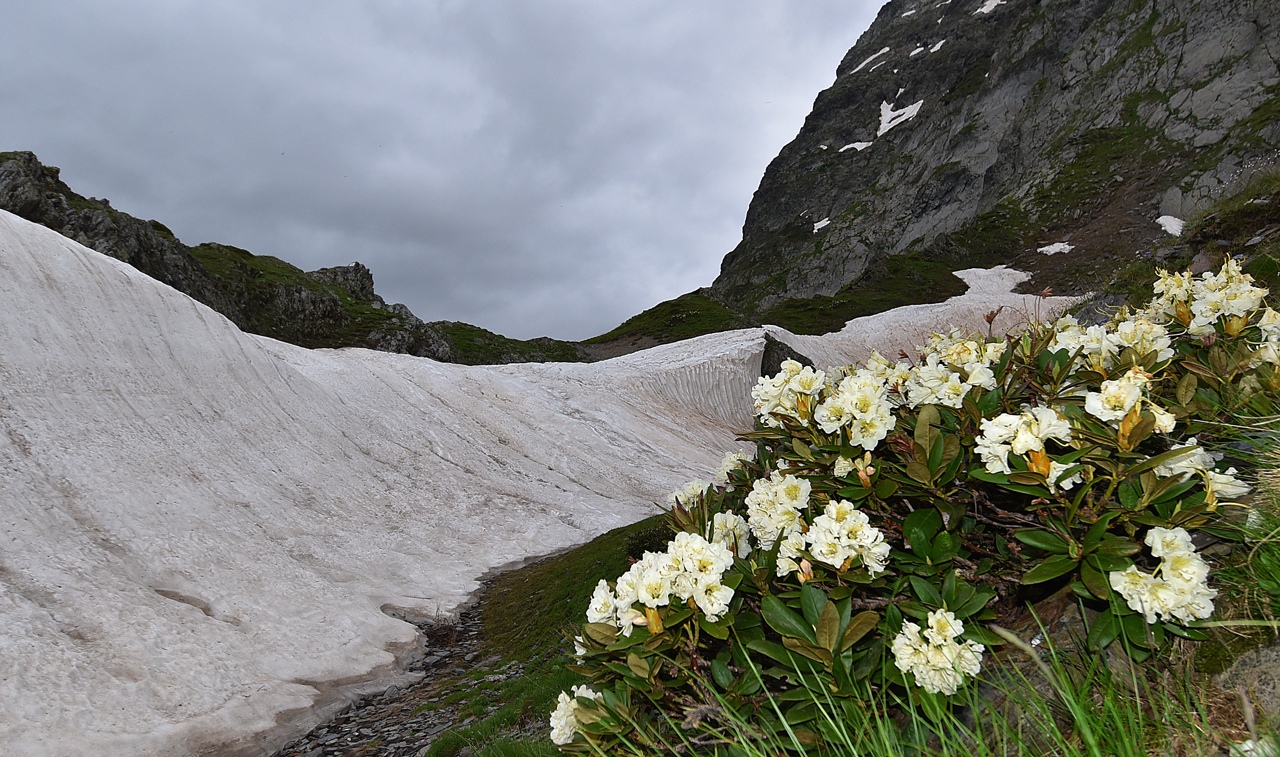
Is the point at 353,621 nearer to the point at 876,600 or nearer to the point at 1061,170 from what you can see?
the point at 876,600

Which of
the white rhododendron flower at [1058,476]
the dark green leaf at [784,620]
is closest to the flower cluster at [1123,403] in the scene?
the white rhododendron flower at [1058,476]

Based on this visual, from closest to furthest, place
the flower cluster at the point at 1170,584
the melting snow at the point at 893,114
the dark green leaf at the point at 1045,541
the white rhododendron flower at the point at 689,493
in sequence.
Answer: the flower cluster at the point at 1170,584 < the dark green leaf at the point at 1045,541 < the white rhododendron flower at the point at 689,493 < the melting snow at the point at 893,114

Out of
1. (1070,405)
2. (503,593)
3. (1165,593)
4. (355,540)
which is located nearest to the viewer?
(1165,593)

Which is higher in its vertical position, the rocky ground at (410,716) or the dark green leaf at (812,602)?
the dark green leaf at (812,602)

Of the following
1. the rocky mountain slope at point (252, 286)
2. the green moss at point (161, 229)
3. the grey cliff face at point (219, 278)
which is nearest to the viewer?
the grey cliff face at point (219, 278)

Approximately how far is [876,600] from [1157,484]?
148cm

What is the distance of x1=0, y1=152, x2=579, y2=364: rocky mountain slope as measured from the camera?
4484 cm

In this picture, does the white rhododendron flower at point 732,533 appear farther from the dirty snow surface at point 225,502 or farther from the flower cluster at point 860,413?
the dirty snow surface at point 225,502

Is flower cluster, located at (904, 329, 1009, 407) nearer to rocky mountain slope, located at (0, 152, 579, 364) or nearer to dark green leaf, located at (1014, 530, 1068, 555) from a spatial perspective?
dark green leaf, located at (1014, 530, 1068, 555)

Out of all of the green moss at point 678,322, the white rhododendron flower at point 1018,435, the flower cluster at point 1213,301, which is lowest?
the white rhododendron flower at point 1018,435

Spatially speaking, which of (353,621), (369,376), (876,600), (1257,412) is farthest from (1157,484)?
(369,376)

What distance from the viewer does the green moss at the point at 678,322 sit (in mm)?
73438

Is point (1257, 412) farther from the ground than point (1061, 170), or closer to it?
closer to it

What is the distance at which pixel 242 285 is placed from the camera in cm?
5791
